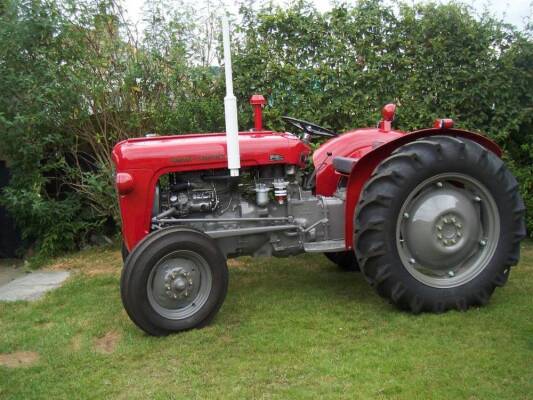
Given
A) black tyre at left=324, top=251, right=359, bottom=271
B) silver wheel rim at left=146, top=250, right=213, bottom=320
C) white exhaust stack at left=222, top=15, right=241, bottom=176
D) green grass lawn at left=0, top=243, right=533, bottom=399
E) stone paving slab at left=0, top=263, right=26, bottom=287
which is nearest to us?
green grass lawn at left=0, top=243, right=533, bottom=399

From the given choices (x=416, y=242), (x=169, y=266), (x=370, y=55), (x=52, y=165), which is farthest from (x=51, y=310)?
(x=370, y=55)

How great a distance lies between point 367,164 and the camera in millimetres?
3770

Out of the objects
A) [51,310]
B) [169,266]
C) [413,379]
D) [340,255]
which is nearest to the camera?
[413,379]

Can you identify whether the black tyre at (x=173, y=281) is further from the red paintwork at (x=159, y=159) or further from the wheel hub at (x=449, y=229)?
the wheel hub at (x=449, y=229)

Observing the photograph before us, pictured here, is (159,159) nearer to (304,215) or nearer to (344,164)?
(304,215)

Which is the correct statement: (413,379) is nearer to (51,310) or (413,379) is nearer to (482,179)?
(482,179)

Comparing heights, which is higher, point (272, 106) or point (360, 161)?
point (272, 106)

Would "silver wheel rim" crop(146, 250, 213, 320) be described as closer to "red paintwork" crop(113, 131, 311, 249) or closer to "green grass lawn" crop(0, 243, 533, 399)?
"green grass lawn" crop(0, 243, 533, 399)

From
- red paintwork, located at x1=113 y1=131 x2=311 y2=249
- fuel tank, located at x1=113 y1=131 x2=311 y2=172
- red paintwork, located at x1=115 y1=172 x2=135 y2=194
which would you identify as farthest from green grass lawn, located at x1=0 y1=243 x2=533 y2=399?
fuel tank, located at x1=113 y1=131 x2=311 y2=172

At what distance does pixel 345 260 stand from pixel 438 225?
1252mm

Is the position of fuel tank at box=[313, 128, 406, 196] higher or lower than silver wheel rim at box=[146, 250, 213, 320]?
higher

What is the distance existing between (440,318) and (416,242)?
0.51 m

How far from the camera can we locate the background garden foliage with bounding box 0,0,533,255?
5770mm

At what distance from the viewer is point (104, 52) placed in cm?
613
